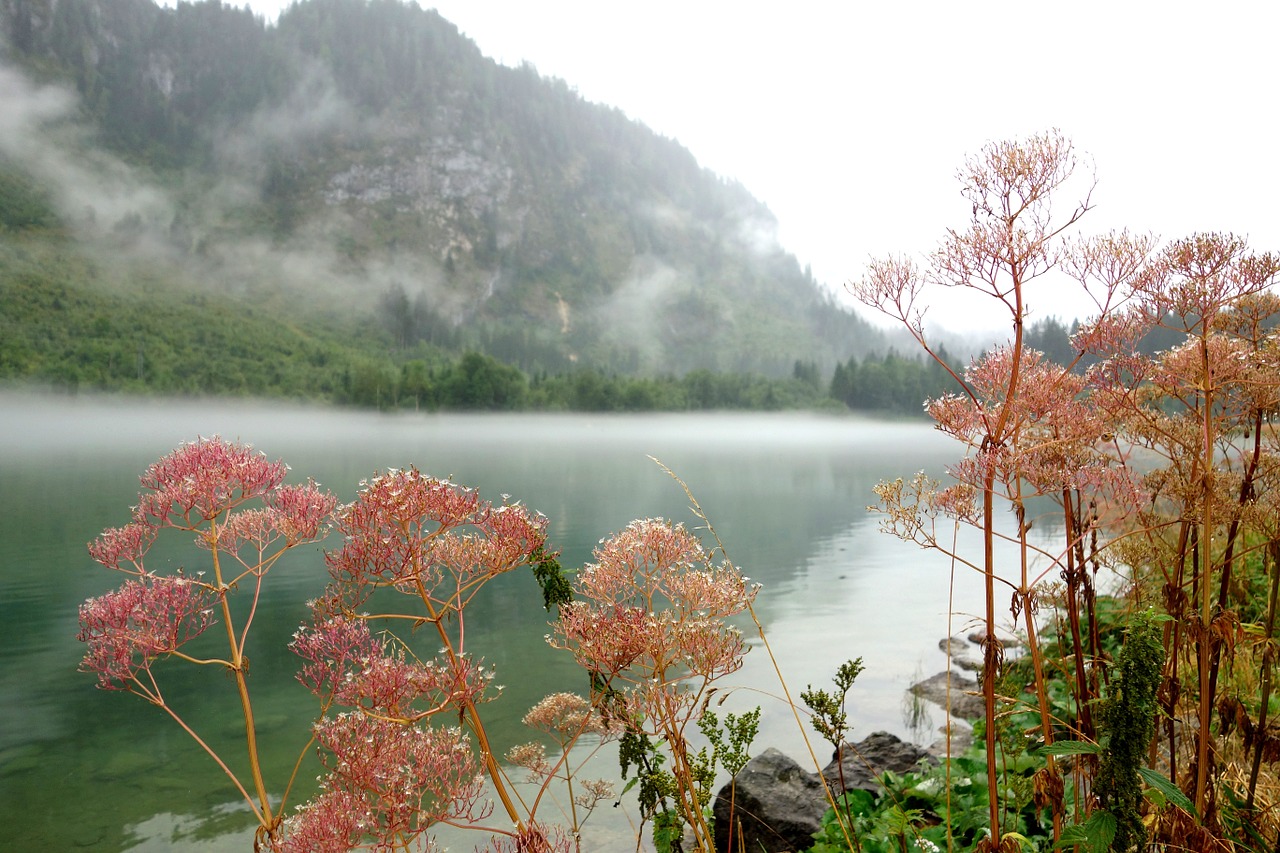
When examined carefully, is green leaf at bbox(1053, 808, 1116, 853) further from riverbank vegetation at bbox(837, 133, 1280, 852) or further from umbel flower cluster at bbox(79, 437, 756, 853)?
umbel flower cluster at bbox(79, 437, 756, 853)

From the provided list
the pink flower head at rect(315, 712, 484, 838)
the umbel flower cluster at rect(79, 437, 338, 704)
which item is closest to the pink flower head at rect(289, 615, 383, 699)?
the pink flower head at rect(315, 712, 484, 838)

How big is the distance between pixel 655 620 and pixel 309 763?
9.14 metres

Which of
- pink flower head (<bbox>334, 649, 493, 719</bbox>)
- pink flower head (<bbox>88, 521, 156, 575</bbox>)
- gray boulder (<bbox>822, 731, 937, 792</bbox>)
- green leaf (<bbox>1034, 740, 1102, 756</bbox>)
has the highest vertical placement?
pink flower head (<bbox>88, 521, 156, 575</bbox>)

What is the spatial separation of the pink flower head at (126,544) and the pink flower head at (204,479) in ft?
0.20

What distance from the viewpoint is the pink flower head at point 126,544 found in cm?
298

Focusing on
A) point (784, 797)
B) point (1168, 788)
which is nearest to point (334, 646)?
point (1168, 788)

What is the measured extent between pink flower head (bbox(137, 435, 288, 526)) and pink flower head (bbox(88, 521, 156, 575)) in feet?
0.20

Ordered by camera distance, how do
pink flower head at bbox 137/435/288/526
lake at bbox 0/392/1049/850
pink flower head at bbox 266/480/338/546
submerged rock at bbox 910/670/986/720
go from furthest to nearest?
1. submerged rock at bbox 910/670/986/720
2. lake at bbox 0/392/1049/850
3. pink flower head at bbox 266/480/338/546
4. pink flower head at bbox 137/435/288/526

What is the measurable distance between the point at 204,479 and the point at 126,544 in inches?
19.6

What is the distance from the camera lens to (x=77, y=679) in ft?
43.4

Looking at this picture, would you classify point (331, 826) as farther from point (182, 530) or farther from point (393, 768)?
point (182, 530)

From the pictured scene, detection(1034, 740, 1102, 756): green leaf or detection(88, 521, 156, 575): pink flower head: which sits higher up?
detection(88, 521, 156, 575): pink flower head

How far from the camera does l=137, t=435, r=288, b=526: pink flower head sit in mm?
2881

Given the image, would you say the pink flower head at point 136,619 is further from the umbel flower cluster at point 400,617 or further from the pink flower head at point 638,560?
the pink flower head at point 638,560
